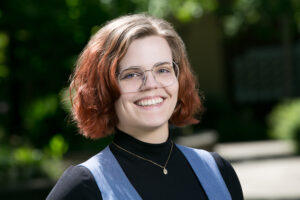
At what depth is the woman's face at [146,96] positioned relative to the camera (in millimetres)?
2229

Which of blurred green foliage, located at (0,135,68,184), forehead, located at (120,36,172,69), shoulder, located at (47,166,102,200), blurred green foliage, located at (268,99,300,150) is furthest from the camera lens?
blurred green foliage, located at (268,99,300,150)

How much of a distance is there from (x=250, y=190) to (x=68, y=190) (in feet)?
27.7

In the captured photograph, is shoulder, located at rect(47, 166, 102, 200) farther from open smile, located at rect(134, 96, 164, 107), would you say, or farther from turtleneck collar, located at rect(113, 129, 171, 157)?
open smile, located at rect(134, 96, 164, 107)

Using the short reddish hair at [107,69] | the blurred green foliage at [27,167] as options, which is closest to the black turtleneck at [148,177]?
the short reddish hair at [107,69]

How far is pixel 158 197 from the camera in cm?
224

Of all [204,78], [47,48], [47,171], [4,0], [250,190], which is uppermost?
[4,0]

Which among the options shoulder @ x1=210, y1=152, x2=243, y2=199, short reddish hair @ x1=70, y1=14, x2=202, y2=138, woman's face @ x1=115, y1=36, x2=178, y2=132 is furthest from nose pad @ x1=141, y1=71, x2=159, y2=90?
shoulder @ x1=210, y1=152, x2=243, y2=199

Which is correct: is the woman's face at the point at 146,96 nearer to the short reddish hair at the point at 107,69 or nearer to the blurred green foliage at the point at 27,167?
the short reddish hair at the point at 107,69

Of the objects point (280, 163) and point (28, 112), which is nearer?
point (28, 112)

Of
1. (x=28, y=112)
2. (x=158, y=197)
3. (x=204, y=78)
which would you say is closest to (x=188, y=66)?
(x=158, y=197)

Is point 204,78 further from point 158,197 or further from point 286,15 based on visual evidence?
point 158,197

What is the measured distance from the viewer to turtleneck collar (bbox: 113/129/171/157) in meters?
2.31

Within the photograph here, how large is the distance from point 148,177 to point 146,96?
0.32 meters

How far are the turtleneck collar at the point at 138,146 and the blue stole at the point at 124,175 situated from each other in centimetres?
7
